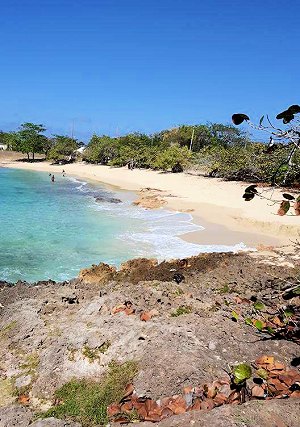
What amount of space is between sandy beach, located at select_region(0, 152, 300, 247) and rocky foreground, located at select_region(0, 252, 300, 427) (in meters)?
2.21

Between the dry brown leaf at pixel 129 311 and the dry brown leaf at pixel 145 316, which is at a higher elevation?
the dry brown leaf at pixel 145 316

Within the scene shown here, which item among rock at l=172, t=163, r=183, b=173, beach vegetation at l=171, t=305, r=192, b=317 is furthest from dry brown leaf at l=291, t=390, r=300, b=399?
rock at l=172, t=163, r=183, b=173

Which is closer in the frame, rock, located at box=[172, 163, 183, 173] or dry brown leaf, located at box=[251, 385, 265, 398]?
dry brown leaf, located at box=[251, 385, 265, 398]

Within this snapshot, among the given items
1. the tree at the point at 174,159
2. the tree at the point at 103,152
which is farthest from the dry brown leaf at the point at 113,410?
the tree at the point at 103,152

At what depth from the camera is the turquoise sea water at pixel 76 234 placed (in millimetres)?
15509

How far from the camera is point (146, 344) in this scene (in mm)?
6402

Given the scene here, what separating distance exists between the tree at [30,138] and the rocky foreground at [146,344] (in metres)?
63.6

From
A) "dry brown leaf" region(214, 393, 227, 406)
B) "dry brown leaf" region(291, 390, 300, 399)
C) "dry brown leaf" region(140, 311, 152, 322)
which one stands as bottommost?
"dry brown leaf" region(140, 311, 152, 322)

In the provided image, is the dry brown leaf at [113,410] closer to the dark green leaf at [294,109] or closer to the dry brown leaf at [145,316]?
the dry brown leaf at [145,316]

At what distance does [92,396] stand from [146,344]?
1181mm

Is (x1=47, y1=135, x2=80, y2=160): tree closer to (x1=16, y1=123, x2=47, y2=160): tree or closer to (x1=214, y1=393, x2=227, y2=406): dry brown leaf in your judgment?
(x1=16, y1=123, x2=47, y2=160): tree

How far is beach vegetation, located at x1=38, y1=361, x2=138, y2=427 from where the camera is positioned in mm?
5285

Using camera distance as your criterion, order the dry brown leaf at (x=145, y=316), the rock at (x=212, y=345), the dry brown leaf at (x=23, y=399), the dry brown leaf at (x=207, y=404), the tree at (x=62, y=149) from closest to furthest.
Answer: the dry brown leaf at (x=207, y=404) → the dry brown leaf at (x=23, y=399) → the rock at (x=212, y=345) → the dry brown leaf at (x=145, y=316) → the tree at (x=62, y=149)

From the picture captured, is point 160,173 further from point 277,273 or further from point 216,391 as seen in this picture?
point 216,391
